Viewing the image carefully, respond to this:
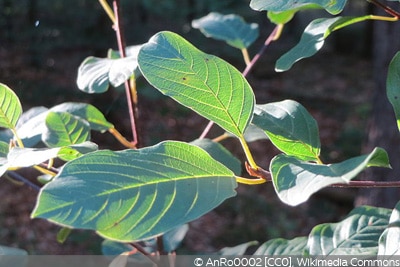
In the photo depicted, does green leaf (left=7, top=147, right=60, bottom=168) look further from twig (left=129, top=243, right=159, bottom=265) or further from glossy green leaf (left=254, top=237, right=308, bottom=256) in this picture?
glossy green leaf (left=254, top=237, right=308, bottom=256)

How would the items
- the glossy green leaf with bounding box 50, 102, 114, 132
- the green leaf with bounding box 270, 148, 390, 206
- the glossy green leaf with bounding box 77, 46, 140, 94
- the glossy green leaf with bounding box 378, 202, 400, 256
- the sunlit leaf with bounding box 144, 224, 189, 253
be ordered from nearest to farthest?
the green leaf with bounding box 270, 148, 390, 206
the glossy green leaf with bounding box 378, 202, 400, 256
the glossy green leaf with bounding box 77, 46, 140, 94
the glossy green leaf with bounding box 50, 102, 114, 132
the sunlit leaf with bounding box 144, 224, 189, 253

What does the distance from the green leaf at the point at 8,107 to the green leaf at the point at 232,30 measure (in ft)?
1.72

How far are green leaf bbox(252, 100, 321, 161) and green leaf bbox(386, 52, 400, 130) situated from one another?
9 centimetres

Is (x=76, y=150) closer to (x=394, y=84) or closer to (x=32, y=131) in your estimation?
(x=32, y=131)

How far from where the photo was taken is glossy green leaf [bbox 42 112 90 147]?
0.74 meters

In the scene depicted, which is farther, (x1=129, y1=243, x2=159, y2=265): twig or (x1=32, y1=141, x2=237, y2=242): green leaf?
(x1=129, y1=243, x2=159, y2=265): twig

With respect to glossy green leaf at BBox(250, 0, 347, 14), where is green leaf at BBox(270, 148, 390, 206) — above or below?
below

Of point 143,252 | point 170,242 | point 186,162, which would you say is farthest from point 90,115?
point 186,162

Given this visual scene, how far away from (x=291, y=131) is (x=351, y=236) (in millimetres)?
160

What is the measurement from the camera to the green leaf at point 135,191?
41 cm

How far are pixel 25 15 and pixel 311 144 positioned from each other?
25.5 ft

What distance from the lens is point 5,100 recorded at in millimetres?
667

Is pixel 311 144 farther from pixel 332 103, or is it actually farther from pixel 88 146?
pixel 332 103

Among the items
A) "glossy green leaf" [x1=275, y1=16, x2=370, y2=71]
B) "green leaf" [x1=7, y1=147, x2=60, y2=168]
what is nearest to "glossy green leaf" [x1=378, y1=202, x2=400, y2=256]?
"glossy green leaf" [x1=275, y1=16, x2=370, y2=71]
